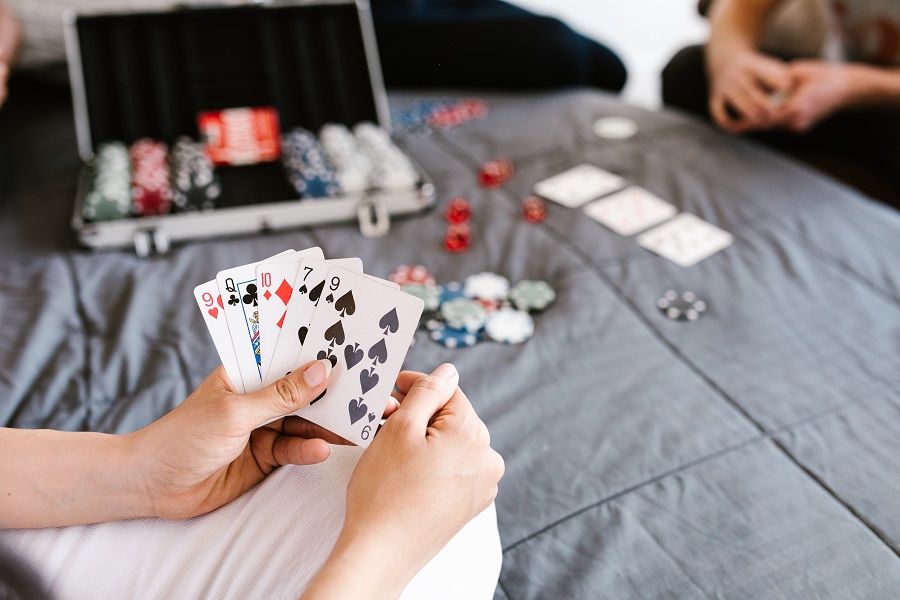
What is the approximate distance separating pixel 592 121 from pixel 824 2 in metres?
0.72

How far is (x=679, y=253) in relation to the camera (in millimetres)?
1467

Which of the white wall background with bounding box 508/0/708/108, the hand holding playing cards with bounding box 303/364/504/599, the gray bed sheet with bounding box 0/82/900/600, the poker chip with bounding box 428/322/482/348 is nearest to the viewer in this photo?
the hand holding playing cards with bounding box 303/364/504/599

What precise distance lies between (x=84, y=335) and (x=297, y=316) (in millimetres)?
659

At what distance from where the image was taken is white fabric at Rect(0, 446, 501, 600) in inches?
28.3

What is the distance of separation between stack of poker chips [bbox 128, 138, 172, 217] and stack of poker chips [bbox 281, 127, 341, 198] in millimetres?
294

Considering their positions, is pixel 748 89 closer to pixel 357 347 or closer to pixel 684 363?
pixel 684 363

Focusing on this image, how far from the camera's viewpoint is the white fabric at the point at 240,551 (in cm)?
72

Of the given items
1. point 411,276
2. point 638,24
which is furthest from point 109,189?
point 638,24

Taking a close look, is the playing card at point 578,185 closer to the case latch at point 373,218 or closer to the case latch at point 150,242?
the case latch at point 373,218

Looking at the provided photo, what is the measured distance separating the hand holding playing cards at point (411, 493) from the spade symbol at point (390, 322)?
0.07 metres

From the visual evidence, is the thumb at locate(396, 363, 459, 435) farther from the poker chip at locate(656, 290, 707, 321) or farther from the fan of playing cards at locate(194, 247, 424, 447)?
the poker chip at locate(656, 290, 707, 321)

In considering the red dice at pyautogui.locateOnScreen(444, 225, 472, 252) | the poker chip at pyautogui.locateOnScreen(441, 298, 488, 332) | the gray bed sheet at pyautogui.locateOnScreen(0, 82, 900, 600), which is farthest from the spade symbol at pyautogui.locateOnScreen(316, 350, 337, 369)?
the red dice at pyautogui.locateOnScreen(444, 225, 472, 252)

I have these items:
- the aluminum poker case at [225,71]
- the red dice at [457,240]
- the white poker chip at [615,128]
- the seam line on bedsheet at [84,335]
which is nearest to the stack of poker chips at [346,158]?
the aluminum poker case at [225,71]

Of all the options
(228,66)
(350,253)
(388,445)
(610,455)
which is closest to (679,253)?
(610,455)
